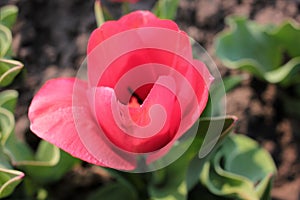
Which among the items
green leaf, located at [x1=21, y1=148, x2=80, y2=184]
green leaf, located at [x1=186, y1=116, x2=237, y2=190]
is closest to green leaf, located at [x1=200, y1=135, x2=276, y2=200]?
green leaf, located at [x1=186, y1=116, x2=237, y2=190]

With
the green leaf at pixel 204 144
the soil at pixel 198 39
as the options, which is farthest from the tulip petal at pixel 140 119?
the soil at pixel 198 39

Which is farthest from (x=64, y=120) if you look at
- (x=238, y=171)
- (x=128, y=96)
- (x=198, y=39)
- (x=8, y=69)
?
(x=198, y=39)

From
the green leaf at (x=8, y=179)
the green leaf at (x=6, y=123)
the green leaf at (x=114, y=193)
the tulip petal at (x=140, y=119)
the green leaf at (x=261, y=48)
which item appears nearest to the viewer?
the tulip petal at (x=140, y=119)

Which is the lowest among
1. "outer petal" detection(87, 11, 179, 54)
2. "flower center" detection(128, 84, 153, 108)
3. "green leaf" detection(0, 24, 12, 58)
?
"flower center" detection(128, 84, 153, 108)

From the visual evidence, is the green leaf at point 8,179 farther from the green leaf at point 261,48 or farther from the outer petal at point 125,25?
the green leaf at point 261,48

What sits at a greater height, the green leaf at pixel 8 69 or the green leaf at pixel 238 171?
the green leaf at pixel 8 69

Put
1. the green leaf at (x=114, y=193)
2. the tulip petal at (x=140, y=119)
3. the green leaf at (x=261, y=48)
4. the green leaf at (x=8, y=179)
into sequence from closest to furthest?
the tulip petal at (x=140, y=119) < the green leaf at (x=8, y=179) < the green leaf at (x=114, y=193) < the green leaf at (x=261, y=48)

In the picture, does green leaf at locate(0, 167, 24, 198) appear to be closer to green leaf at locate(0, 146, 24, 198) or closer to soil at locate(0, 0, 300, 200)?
green leaf at locate(0, 146, 24, 198)
